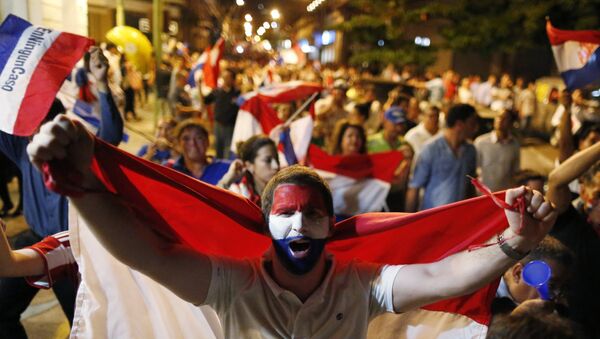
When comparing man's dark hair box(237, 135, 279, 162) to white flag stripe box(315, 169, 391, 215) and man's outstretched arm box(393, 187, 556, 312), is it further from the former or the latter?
man's outstretched arm box(393, 187, 556, 312)

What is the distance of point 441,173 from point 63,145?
4.14 metres

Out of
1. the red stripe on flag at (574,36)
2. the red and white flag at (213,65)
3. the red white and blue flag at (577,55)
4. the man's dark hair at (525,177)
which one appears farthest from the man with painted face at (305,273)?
the red and white flag at (213,65)

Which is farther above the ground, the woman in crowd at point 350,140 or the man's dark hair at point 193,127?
the man's dark hair at point 193,127

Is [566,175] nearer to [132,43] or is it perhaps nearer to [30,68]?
[30,68]

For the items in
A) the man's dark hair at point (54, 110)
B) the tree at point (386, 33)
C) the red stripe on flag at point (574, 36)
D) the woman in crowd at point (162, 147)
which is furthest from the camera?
the tree at point (386, 33)

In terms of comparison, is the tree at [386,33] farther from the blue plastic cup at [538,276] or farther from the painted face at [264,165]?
the blue plastic cup at [538,276]

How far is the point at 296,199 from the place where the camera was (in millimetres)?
2119

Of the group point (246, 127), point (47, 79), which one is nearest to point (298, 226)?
point (47, 79)

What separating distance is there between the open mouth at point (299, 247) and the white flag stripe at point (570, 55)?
4.03 meters

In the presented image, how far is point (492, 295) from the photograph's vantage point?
8.17 ft

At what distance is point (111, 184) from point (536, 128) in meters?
18.1

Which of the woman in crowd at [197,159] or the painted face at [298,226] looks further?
the woman in crowd at [197,159]

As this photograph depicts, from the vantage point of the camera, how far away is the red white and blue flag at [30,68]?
2926mm

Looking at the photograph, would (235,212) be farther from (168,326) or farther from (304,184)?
(168,326)
